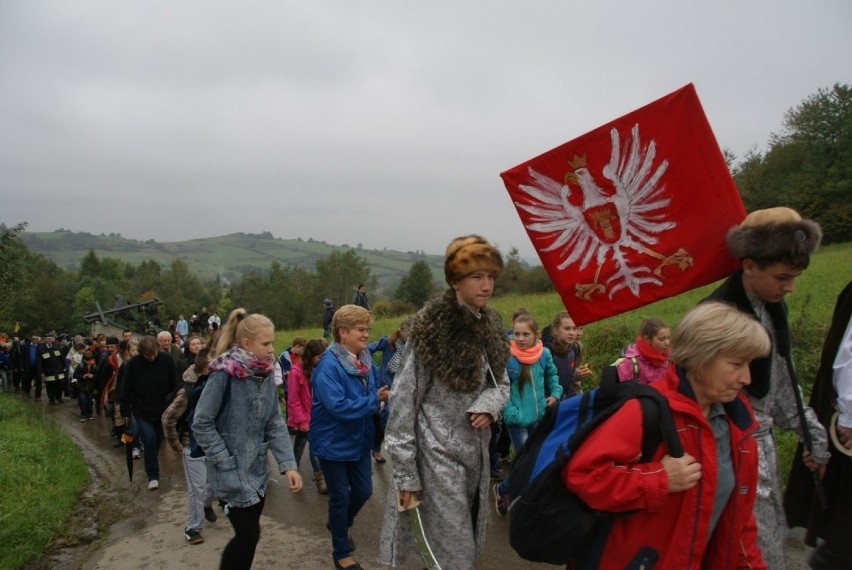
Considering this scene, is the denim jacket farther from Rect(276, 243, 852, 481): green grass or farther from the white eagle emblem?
Rect(276, 243, 852, 481): green grass

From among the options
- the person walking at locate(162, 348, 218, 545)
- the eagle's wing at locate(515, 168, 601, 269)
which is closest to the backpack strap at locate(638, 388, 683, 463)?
the eagle's wing at locate(515, 168, 601, 269)

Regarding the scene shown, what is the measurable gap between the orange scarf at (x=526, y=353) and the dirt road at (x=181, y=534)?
1.43 meters

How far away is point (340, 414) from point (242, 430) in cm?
72

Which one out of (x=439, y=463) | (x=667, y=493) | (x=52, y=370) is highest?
(x=52, y=370)

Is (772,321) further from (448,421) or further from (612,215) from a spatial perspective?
(448,421)

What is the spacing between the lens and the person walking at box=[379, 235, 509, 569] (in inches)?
116

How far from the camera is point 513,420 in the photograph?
17.0 ft

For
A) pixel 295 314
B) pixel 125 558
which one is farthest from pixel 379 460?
pixel 295 314

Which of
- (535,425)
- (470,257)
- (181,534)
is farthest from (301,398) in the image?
(535,425)

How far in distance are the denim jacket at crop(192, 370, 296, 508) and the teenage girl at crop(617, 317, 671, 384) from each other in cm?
298

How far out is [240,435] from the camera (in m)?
3.56

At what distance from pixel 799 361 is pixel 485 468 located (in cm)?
658

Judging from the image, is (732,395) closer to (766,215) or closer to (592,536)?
(592,536)

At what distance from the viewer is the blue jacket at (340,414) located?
13.4ft
